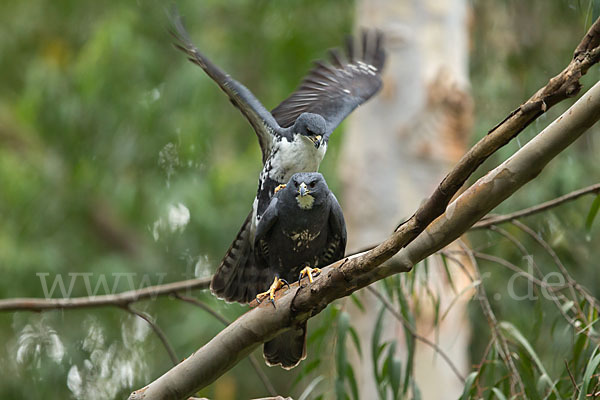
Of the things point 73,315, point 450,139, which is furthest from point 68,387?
point 450,139

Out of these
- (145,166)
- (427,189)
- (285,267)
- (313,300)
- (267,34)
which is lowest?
(313,300)

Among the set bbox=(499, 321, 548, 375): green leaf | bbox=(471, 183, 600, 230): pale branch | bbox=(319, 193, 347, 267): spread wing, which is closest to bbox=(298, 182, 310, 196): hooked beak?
bbox=(319, 193, 347, 267): spread wing

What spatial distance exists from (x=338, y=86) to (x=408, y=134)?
1.33 meters

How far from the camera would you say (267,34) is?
382 inches

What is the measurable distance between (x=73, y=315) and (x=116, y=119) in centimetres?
194

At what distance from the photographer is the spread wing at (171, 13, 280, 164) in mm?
3643

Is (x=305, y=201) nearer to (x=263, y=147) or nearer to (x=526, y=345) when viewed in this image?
(x=263, y=147)

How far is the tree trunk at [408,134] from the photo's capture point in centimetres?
547

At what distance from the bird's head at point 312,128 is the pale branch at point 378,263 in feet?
4.03

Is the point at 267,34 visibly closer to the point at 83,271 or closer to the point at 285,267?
the point at 83,271

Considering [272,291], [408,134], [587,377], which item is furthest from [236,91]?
[408,134]

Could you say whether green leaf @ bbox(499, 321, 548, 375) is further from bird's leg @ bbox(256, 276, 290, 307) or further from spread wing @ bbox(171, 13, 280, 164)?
spread wing @ bbox(171, 13, 280, 164)

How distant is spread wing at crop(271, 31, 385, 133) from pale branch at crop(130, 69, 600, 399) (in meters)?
1.72

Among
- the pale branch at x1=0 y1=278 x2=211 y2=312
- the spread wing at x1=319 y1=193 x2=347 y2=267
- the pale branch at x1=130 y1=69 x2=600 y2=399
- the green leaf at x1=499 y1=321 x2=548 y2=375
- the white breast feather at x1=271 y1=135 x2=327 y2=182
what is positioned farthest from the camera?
the white breast feather at x1=271 y1=135 x2=327 y2=182
